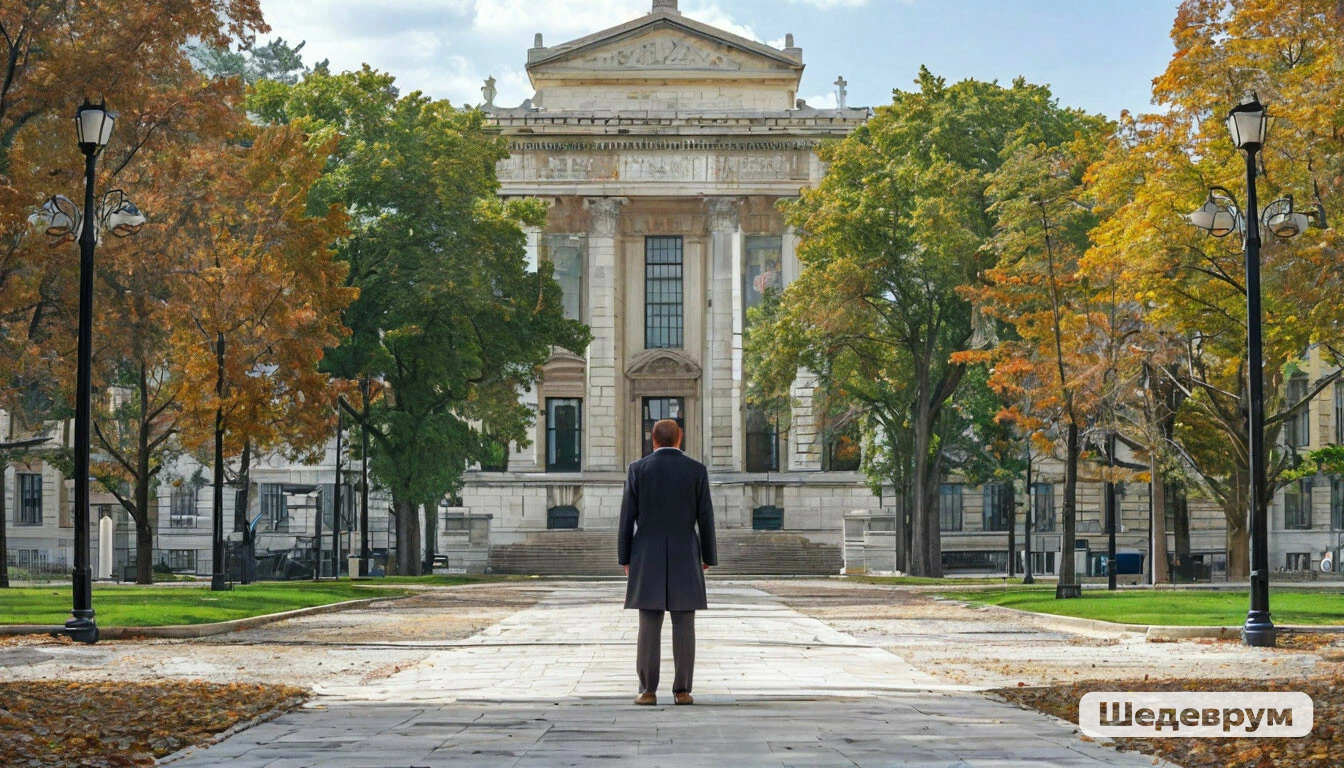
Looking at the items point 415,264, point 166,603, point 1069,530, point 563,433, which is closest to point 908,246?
point 415,264

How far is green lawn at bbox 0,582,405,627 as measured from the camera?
920 inches

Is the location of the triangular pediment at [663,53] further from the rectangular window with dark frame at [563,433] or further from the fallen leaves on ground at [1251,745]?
the fallen leaves on ground at [1251,745]

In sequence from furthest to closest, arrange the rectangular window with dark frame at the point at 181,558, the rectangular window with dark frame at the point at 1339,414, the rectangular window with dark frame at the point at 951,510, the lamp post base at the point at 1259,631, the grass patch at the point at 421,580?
the rectangular window with dark frame at the point at 951,510
the rectangular window with dark frame at the point at 181,558
the rectangular window with dark frame at the point at 1339,414
the grass patch at the point at 421,580
the lamp post base at the point at 1259,631

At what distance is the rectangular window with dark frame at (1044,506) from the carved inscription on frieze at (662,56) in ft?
69.4

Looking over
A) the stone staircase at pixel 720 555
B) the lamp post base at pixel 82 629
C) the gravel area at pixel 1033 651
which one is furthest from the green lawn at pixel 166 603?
the stone staircase at pixel 720 555

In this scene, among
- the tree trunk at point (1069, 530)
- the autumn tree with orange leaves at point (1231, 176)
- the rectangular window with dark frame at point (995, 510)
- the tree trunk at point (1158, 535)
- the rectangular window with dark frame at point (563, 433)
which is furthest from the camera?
the rectangular window with dark frame at point (563, 433)

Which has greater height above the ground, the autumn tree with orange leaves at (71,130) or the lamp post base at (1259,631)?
the autumn tree with orange leaves at (71,130)

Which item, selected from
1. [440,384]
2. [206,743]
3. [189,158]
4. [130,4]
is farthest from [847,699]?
[440,384]

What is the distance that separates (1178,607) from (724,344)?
147 ft

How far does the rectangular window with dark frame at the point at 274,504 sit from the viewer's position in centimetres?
7244

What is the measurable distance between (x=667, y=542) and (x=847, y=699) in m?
1.74

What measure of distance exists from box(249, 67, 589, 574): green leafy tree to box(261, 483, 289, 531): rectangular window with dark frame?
21.8 meters

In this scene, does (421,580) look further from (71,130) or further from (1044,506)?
(1044,506)

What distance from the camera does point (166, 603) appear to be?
2783cm
